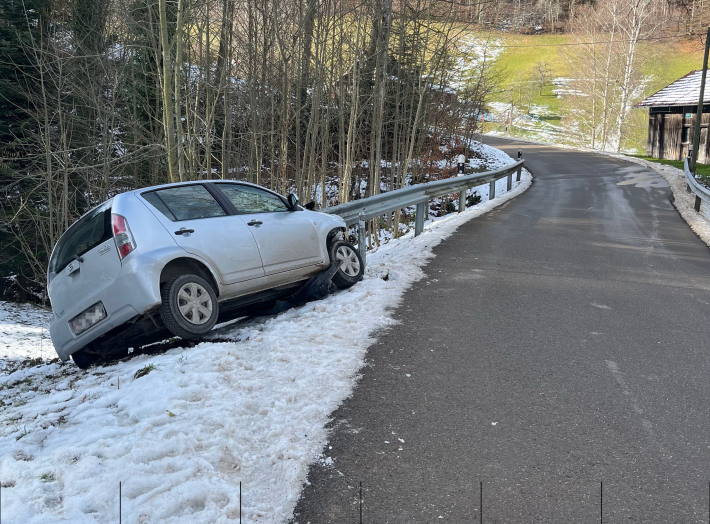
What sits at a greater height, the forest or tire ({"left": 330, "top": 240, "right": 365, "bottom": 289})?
the forest

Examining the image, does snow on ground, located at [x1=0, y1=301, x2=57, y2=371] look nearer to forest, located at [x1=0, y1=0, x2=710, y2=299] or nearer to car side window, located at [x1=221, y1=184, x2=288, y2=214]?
forest, located at [x1=0, y1=0, x2=710, y2=299]

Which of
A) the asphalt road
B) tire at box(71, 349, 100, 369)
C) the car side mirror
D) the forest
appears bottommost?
tire at box(71, 349, 100, 369)

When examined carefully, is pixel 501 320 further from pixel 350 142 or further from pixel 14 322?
pixel 14 322

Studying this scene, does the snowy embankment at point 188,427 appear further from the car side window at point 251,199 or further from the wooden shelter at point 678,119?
the wooden shelter at point 678,119

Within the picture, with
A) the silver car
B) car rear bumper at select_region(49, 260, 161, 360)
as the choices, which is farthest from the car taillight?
car rear bumper at select_region(49, 260, 161, 360)

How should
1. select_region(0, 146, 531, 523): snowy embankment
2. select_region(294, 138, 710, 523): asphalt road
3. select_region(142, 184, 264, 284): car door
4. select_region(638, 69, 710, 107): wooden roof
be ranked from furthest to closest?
select_region(638, 69, 710, 107): wooden roof < select_region(142, 184, 264, 284): car door < select_region(294, 138, 710, 523): asphalt road < select_region(0, 146, 531, 523): snowy embankment

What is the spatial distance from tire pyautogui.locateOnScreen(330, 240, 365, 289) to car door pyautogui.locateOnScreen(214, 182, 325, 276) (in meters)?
0.34

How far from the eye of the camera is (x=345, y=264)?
809cm

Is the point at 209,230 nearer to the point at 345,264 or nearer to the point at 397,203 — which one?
the point at 345,264

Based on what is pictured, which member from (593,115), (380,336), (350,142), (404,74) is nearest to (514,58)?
(593,115)

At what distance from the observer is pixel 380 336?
606cm

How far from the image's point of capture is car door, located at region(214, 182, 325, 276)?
6898 millimetres

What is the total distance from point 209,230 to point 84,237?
1.23 metres

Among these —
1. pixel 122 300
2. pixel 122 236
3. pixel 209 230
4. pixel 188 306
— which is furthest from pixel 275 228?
pixel 122 300
